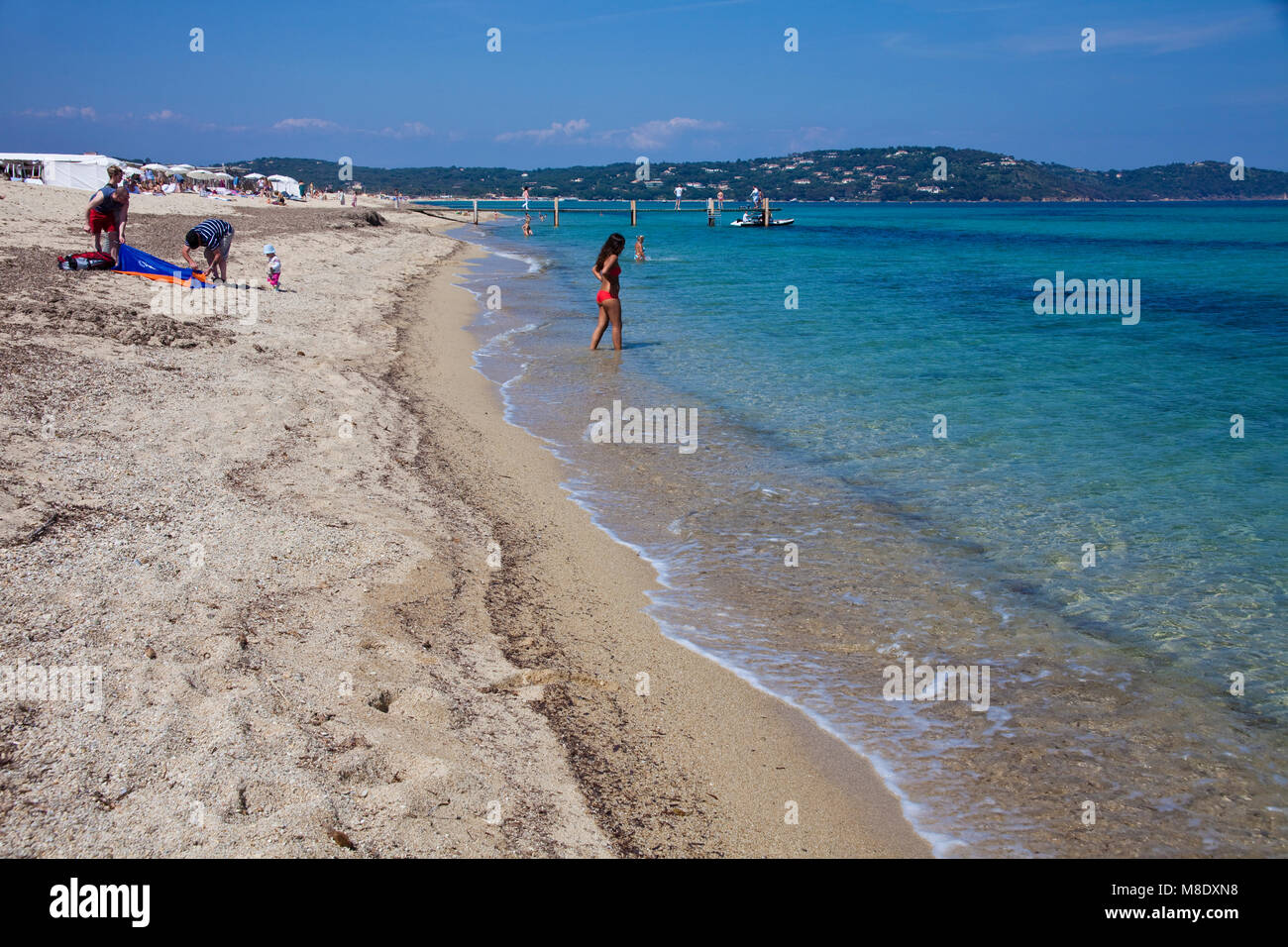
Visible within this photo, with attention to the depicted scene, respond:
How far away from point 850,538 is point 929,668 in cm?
213

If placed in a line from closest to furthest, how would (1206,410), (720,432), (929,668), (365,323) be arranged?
1. (929,668)
2. (720,432)
3. (1206,410)
4. (365,323)

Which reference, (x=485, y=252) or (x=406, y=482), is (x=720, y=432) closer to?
(x=406, y=482)

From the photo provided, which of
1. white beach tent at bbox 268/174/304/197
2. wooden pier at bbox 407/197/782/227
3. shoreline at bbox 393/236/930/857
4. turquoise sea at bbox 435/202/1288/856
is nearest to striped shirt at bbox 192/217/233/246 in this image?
A: turquoise sea at bbox 435/202/1288/856

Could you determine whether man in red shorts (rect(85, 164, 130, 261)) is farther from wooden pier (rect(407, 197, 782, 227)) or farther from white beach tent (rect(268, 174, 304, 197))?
wooden pier (rect(407, 197, 782, 227))

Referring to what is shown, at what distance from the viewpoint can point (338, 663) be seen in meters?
4.29

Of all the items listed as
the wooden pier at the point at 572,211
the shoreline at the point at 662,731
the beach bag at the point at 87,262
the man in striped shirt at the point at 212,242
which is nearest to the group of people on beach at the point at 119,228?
the man in striped shirt at the point at 212,242

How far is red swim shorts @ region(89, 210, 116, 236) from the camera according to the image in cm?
1466

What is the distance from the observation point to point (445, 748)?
12.2 ft

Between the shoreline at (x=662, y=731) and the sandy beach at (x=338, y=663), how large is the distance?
0.05 feet

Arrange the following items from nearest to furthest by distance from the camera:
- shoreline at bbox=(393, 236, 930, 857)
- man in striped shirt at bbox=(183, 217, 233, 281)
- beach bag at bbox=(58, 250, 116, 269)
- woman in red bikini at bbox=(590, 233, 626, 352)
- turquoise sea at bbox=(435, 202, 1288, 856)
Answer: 1. shoreline at bbox=(393, 236, 930, 857)
2. turquoise sea at bbox=(435, 202, 1288, 856)
3. beach bag at bbox=(58, 250, 116, 269)
4. woman in red bikini at bbox=(590, 233, 626, 352)
5. man in striped shirt at bbox=(183, 217, 233, 281)

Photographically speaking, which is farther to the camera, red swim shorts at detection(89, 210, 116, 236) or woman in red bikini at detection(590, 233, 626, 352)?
woman in red bikini at detection(590, 233, 626, 352)

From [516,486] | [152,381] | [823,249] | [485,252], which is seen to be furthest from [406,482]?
[823,249]

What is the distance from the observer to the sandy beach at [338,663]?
3.16 m

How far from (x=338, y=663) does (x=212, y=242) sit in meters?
13.6
